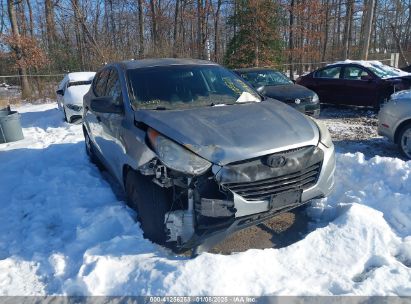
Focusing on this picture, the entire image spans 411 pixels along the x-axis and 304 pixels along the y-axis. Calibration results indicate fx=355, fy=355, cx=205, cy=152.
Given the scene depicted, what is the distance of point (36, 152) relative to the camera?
7168 mm

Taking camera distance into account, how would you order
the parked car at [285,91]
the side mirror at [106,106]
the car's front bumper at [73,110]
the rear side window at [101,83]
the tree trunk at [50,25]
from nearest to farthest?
1. the side mirror at [106,106]
2. the rear side window at [101,83]
3. the parked car at [285,91]
4. the car's front bumper at [73,110]
5. the tree trunk at [50,25]

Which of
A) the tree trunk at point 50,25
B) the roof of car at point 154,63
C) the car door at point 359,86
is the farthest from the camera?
the tree trunk at point 50,25

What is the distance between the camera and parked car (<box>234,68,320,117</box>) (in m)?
8.91

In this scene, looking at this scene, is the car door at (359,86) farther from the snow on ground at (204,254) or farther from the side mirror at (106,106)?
the side mirror at (106,106)

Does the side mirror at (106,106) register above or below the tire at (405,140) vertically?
above

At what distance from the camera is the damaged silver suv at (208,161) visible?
2977 millimetres

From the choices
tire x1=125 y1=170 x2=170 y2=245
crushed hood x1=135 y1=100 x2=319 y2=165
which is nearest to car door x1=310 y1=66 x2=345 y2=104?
crushed hood x1=135 y1=100 x2=319 y2=165

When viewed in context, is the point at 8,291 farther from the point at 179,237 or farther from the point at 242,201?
the point at 242,201

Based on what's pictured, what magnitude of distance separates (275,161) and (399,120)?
4141mm

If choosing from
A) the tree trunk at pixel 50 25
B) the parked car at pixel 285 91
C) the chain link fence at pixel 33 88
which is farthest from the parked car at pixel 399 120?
the tree trunk at pixel 50 25

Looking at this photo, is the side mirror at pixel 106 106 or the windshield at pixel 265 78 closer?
the side mirror at pixel 106 106

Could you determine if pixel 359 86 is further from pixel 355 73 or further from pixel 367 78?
pixel 355 73

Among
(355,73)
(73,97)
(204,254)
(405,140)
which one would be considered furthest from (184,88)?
(355,73)

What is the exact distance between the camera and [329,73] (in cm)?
1093
